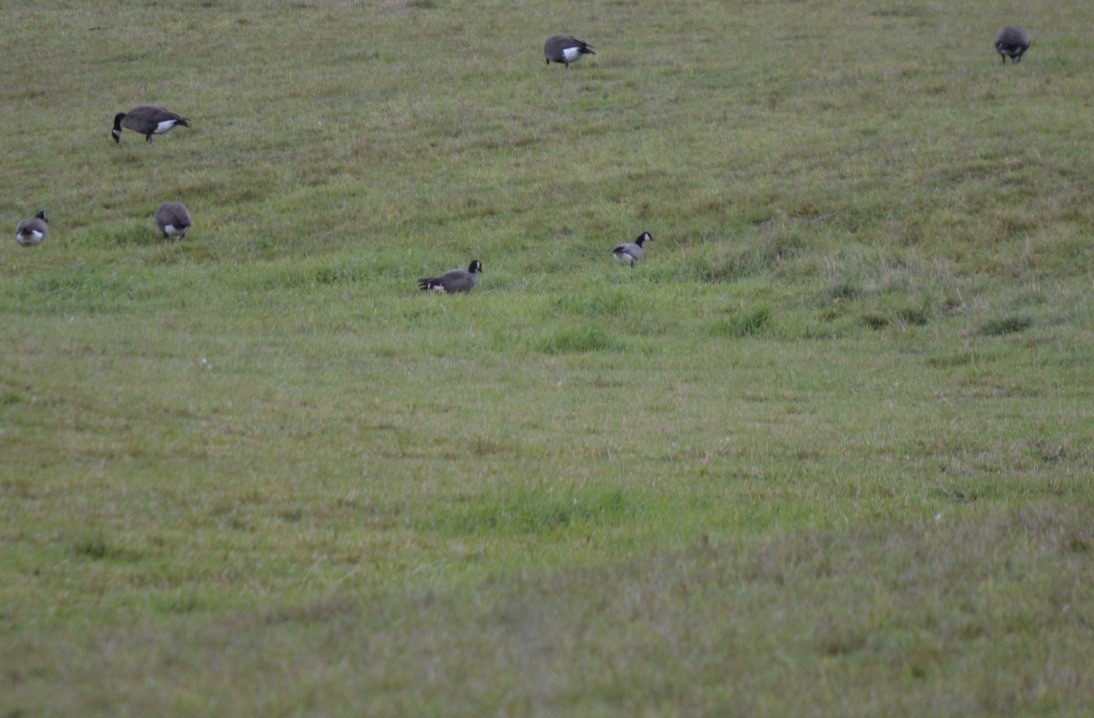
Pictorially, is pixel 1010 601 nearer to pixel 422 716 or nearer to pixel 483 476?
pixel 422 716

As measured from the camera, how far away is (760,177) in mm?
24203

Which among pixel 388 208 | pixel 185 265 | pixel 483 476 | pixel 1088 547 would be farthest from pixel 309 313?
pixel 1088 547

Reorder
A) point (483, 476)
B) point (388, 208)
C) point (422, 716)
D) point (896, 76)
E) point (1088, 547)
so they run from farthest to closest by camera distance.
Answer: point (896, 76) → point (388, 208) → point (483, 476) → point (1088, 547) → point (422, 716)

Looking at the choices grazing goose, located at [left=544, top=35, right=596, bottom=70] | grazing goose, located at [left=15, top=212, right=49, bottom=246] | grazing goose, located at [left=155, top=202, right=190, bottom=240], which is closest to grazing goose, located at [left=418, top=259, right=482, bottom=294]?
grazing goose, located at [left=155, top=202, right=190, bottom=240]

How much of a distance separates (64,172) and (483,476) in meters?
21.3

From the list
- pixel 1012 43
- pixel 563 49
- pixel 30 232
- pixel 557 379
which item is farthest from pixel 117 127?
pixel 1012 43

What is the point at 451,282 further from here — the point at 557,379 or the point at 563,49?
the point at 563,49

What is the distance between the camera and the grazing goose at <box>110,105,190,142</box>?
2859cm

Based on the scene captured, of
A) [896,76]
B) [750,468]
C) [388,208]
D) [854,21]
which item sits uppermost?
[854,21]

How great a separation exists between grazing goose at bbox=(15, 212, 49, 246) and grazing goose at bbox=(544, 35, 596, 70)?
55.5ft

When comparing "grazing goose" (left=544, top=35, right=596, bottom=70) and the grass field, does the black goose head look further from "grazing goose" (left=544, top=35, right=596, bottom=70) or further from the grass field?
"grazing goose" (left=544, top=35, right=596, bottom=70)

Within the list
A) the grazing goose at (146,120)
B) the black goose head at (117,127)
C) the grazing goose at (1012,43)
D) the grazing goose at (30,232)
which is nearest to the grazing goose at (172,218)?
the grazing goose at (30,232)

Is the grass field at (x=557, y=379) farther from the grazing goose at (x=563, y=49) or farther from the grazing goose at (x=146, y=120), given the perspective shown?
the grazing goose at (x=563, y=49)

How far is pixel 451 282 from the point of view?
19016mm
